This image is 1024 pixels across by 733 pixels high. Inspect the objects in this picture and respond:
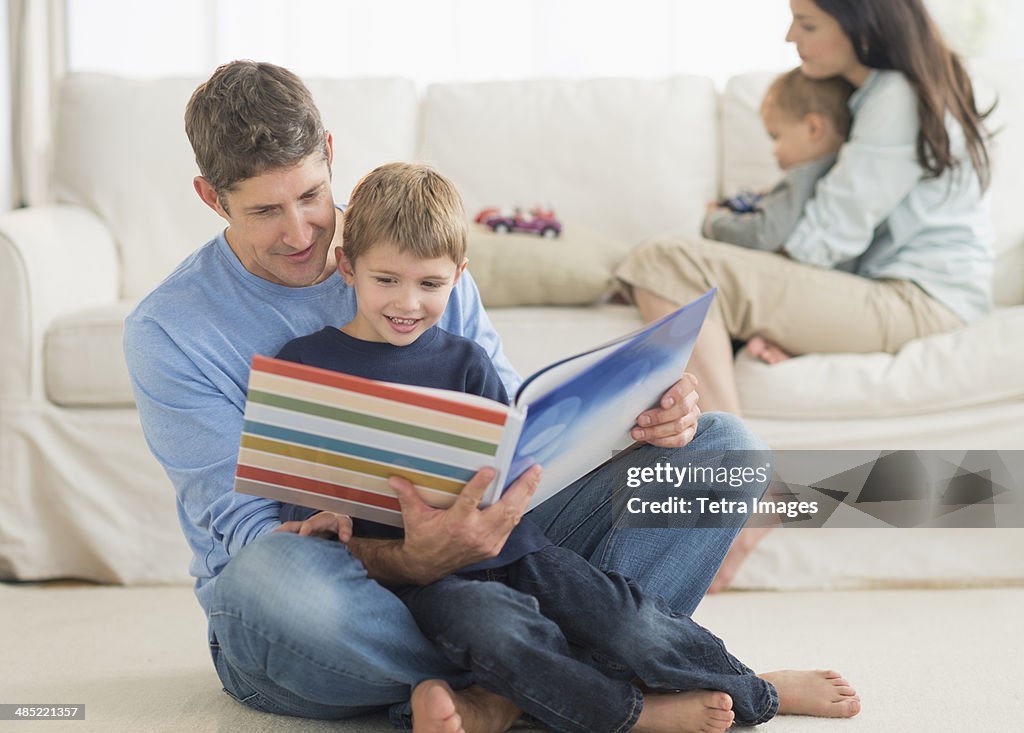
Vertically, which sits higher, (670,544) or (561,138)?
(561,138)

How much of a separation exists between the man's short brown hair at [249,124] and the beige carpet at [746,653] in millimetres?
635

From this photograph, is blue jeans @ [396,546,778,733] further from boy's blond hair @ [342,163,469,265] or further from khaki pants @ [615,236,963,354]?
khaki pants @ [615,236,963,354]

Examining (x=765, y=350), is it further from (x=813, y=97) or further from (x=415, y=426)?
(x=415, y=426)

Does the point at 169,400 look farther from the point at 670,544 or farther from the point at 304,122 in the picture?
the point at 670,544

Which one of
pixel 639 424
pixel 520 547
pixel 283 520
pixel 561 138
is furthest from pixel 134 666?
pixel 561 138

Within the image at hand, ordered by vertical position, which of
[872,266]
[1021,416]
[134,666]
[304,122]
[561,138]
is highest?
[304,122]

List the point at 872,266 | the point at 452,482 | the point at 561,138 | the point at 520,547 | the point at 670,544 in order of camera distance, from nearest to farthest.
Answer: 1. the point at 452,482
2. the point at 520,547
3. the point at 670,544
4. the point at 872,266
5. the point at 561,138

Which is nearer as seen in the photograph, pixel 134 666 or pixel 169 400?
pixel 169 400

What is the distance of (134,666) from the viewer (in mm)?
1638

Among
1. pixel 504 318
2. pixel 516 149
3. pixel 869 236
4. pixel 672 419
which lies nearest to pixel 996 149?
pixel 869 236

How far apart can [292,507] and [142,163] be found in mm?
1526

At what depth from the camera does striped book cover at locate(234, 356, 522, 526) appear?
40.8 inches

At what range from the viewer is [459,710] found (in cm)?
120

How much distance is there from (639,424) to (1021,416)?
1.07 m
